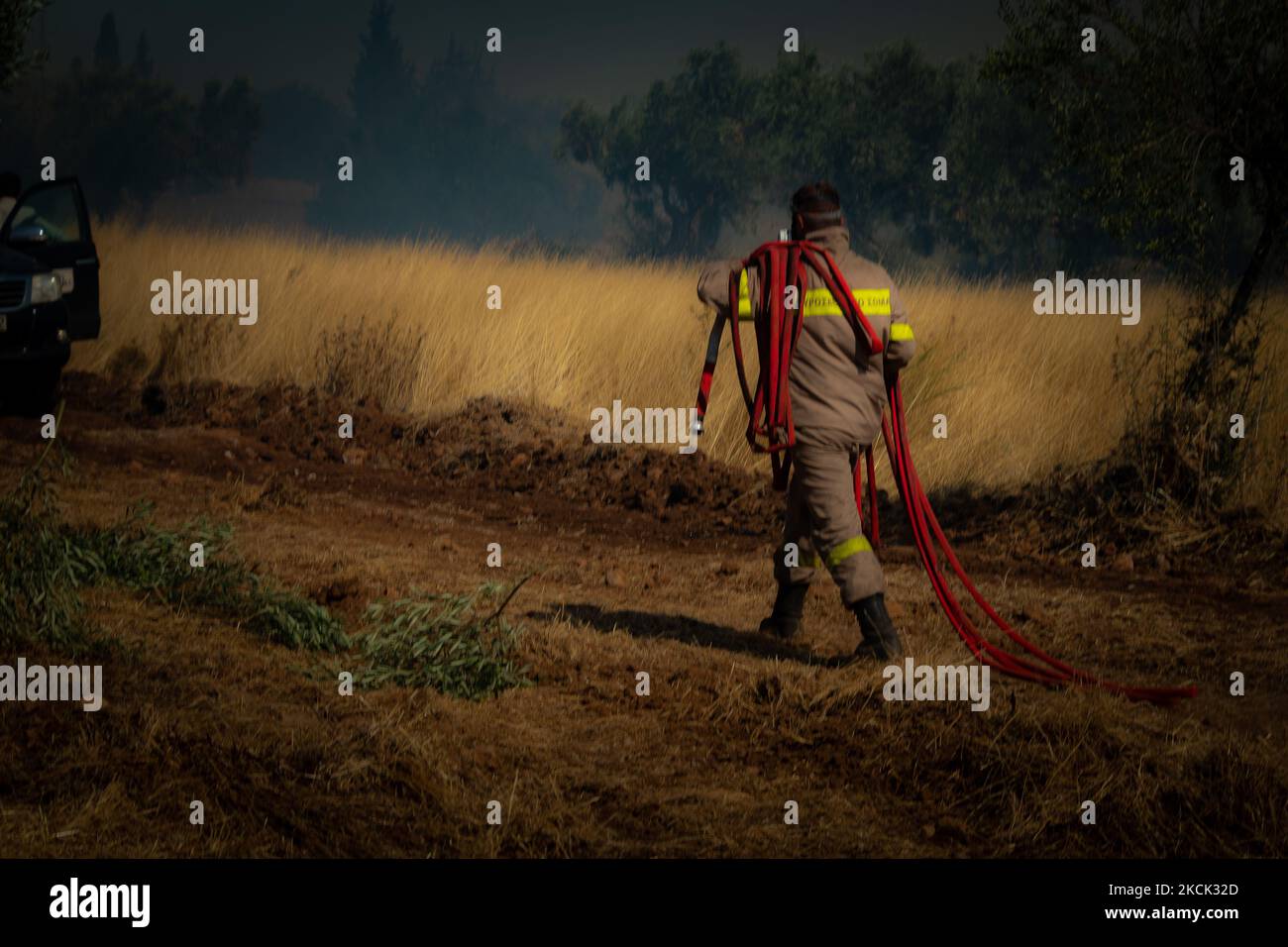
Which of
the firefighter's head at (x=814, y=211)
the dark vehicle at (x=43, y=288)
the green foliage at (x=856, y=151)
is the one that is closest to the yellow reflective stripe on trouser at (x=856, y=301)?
the firefighter's head at (x=814, y=211)

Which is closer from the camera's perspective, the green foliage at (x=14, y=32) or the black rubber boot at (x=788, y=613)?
the black rubber boot at (x=788, y=613)

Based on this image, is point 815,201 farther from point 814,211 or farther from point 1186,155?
point 1186,155

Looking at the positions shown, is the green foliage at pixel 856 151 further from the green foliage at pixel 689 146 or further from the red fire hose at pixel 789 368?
the red fire hose at pixel 789 368

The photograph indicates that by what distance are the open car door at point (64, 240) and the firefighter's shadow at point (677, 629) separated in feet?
21.6

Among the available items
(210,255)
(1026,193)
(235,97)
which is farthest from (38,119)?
(210,255)

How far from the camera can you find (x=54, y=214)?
42.0 feet

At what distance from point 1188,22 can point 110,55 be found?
11007 centimetres

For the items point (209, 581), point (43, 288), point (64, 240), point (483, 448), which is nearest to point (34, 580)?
point (209, 581)

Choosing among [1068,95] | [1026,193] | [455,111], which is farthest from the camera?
[455,111]

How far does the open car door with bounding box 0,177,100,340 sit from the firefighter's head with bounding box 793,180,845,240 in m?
7.86

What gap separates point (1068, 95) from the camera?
1041cm

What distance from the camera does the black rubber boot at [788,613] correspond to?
23.1 feet
